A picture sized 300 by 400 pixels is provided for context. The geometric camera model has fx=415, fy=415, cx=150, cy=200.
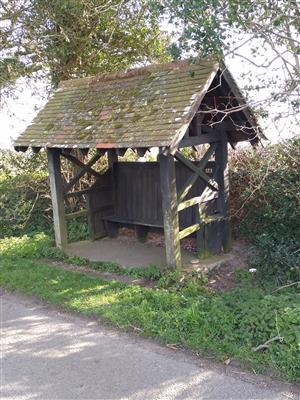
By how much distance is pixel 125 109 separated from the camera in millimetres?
6984

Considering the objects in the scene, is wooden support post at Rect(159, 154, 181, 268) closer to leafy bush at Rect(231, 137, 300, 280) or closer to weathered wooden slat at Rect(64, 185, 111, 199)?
leafy bush at Rect(231, 137, 300, 280)

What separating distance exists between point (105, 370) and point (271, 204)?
167 inches

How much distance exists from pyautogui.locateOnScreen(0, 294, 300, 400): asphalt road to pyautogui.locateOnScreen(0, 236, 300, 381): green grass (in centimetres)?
19

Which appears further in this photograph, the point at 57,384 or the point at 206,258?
the point at 206,258

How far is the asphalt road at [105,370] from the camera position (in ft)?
12.2

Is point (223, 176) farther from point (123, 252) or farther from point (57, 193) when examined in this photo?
point (57, 193)

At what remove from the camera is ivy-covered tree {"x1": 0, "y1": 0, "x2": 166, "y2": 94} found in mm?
9859

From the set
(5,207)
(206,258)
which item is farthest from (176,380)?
(5,207)

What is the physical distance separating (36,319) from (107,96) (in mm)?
4182

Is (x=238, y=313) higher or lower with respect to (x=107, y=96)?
lower

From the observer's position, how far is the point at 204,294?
5715mm

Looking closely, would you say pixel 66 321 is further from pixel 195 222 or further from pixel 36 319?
pixel 195 222

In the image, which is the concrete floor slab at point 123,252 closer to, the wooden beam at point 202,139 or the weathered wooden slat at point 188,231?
the weathered wooden slat at point 188,231

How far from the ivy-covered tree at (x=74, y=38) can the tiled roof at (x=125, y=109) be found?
6.69 ft
